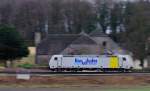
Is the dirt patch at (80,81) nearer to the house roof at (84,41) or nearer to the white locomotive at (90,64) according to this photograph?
the white locomotive at (90,64)

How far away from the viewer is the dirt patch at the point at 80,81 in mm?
44219

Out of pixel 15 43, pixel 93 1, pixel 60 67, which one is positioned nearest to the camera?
pixel 60 67

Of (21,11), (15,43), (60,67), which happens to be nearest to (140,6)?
(15,43)

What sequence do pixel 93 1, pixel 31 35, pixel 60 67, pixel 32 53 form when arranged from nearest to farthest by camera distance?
pixel 60 67
pixel 32 53
pixel 31 35
pixel 93 1

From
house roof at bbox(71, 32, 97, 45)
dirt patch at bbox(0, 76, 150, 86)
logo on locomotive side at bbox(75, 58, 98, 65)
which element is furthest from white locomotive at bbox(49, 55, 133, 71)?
house roof at bbox(71, 32, 97, 45)

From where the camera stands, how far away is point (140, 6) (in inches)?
3659

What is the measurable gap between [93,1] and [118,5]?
8885mm

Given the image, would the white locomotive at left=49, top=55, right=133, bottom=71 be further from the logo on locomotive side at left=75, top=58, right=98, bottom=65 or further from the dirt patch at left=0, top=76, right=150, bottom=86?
the dirt patch at left=0, top=76, right=150, bottom=86

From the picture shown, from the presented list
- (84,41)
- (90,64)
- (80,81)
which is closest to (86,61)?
(90,64)

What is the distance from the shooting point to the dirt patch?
4422 cm

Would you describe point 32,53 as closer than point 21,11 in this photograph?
Yes

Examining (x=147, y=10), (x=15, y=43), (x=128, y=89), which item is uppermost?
(x=147, y=10)

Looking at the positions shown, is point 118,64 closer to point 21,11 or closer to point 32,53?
point 32,53

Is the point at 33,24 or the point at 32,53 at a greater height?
the point at 33,24
